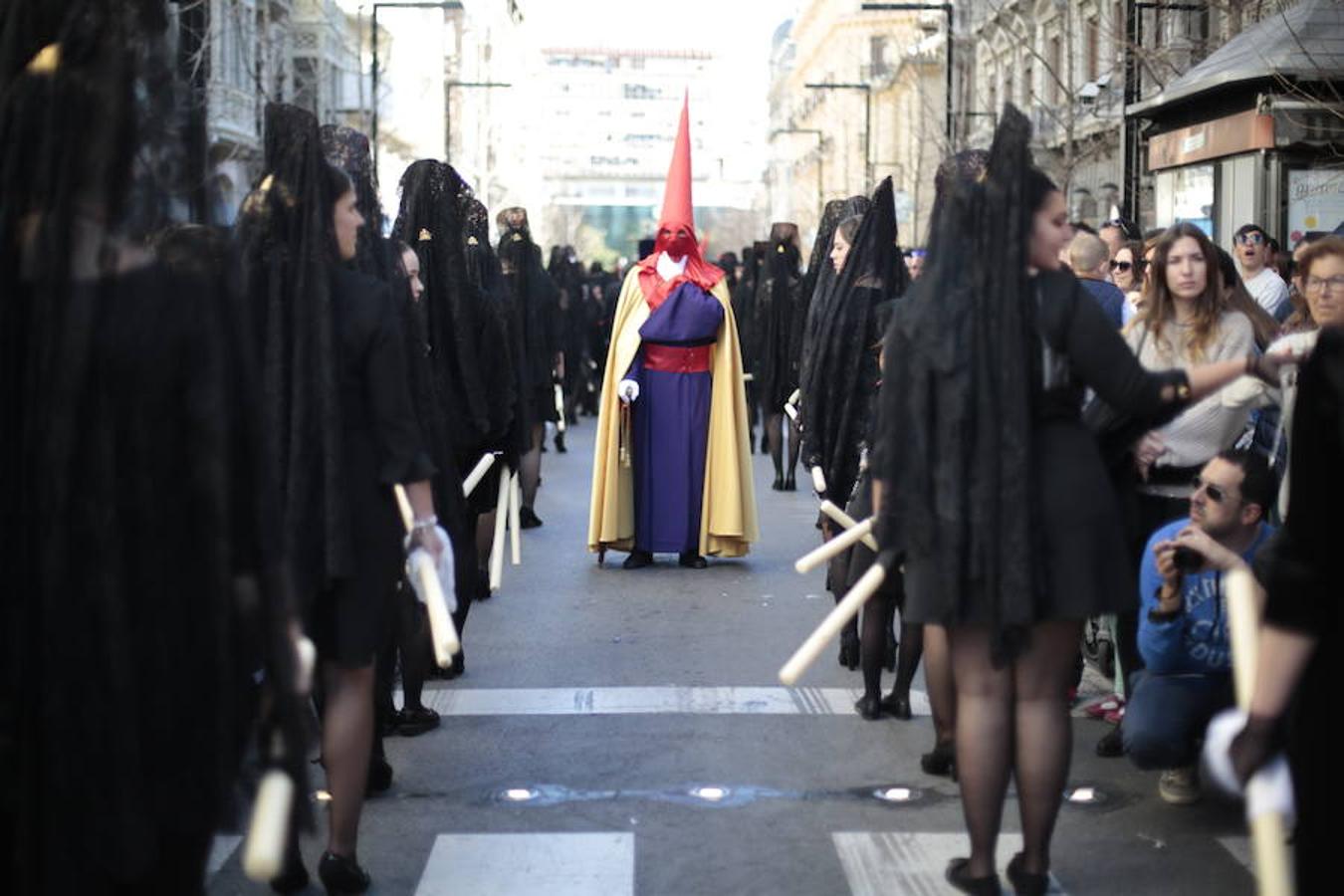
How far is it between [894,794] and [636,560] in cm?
594

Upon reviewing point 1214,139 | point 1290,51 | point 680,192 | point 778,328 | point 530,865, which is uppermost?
point 1290,51

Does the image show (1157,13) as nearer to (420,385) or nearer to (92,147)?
(420,385)

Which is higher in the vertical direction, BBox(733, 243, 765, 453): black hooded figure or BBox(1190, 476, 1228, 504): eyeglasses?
BBox(733, 243, 765, 453): black hooded figure

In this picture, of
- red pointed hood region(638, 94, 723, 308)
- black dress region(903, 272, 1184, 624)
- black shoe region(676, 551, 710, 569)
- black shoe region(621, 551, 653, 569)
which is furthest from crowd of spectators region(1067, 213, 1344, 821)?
black shoe region(621, 551, 653, 569)

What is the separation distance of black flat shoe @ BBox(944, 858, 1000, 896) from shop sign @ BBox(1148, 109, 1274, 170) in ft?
36.8

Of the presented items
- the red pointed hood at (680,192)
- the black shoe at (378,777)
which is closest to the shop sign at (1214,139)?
the red pointed hood at (680,192)

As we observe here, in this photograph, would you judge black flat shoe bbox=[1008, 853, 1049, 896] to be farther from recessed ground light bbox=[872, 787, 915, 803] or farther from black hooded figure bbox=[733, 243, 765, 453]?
black hooded figure bbox=[733, 243, 765, 453]

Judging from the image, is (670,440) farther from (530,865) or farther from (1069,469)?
(1069,469)

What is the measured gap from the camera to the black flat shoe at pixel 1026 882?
536cm

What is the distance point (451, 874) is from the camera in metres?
5.70

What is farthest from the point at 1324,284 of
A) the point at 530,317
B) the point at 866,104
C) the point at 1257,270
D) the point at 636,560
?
the point at 866,104

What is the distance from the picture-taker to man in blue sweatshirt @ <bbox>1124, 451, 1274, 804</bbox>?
6.01 m

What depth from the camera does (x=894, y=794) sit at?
6633 mm

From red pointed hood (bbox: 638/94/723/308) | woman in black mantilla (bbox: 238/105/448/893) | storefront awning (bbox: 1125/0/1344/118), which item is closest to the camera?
woman in black mantilla (bbox: 238/105/448/893)
